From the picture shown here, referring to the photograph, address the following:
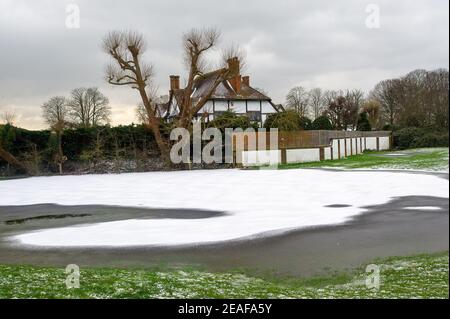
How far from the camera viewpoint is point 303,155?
128 feet

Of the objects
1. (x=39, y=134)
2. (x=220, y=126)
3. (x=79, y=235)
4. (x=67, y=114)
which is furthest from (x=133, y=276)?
(x=67, y=114)

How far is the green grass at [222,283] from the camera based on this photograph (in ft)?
21.5

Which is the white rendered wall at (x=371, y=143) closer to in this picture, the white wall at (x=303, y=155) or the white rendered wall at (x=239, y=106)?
the white wall at (x=303, y=155)

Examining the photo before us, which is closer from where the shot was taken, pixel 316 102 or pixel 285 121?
pixel 285 121

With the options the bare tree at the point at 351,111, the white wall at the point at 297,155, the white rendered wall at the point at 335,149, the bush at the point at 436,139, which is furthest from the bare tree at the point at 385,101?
the white rendered wall at the point at 335,149

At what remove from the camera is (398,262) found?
336 inches

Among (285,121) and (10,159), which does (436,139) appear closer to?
(285,121)

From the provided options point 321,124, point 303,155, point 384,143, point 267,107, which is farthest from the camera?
point 267,107

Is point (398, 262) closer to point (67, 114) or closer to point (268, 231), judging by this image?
point (268, 231)

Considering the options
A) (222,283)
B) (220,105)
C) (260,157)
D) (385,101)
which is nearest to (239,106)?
(220,105)

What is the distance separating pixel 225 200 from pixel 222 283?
1084 cm

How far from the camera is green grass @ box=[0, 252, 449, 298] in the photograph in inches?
257

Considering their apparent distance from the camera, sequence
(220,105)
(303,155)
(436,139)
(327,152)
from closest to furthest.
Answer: (436,139) → (303,155) → (327,152) → (220,105)

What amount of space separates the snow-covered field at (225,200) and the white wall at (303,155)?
984cm
